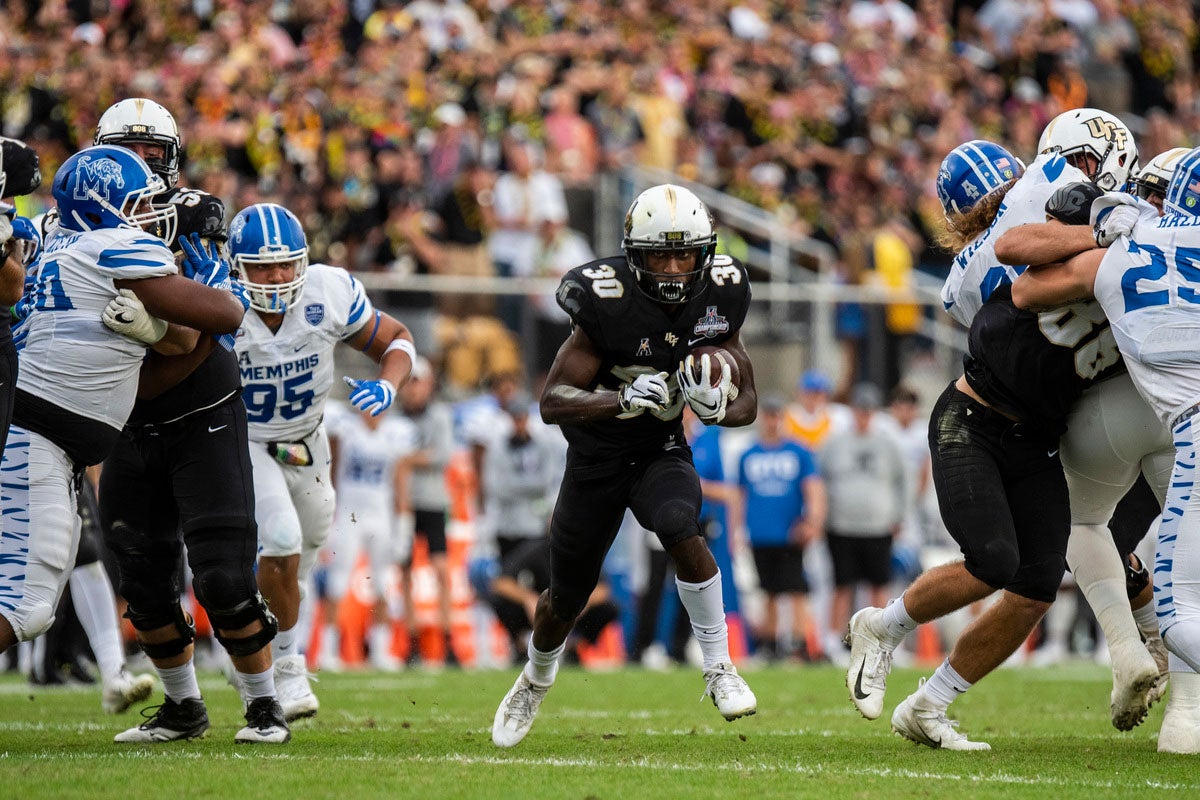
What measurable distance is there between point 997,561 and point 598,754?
157cm

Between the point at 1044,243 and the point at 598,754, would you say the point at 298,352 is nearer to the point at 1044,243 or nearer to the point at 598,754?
the point at 598,754

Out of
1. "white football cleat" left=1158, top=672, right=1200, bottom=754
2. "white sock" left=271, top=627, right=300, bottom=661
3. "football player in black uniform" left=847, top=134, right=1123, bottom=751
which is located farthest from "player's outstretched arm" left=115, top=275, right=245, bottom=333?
"white football cleat" left=1158, top=672, right=1200, bottom=754

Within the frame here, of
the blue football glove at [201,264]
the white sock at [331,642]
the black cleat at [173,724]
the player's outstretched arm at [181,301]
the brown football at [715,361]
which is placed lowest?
the white sock at [331,642]

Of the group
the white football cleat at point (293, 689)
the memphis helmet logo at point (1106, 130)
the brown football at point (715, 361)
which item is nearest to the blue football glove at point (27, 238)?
the white football cleat at point (293, 689)

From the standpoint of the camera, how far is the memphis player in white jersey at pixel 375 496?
41.2 feet

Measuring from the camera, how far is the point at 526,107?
1520 cm

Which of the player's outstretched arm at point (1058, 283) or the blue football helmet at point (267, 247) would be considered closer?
the player's outstretched arm at point (1058, 283)

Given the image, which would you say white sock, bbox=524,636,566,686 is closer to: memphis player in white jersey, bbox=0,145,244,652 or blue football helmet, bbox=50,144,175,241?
memphis player in white jersey, bbox=0,145,244,652

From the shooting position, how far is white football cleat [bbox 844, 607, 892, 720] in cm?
621

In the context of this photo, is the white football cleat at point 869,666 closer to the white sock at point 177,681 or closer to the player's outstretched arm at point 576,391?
the player's outstretched arm at point 576,391

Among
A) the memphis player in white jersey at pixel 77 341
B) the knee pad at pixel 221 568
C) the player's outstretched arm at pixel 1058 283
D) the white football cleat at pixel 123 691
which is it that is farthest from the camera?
the white football cleat at pixel 123 691

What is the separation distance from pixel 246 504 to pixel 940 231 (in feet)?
9.44

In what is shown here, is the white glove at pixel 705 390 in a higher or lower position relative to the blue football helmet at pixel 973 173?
lower

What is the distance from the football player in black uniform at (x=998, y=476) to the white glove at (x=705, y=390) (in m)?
0.90
